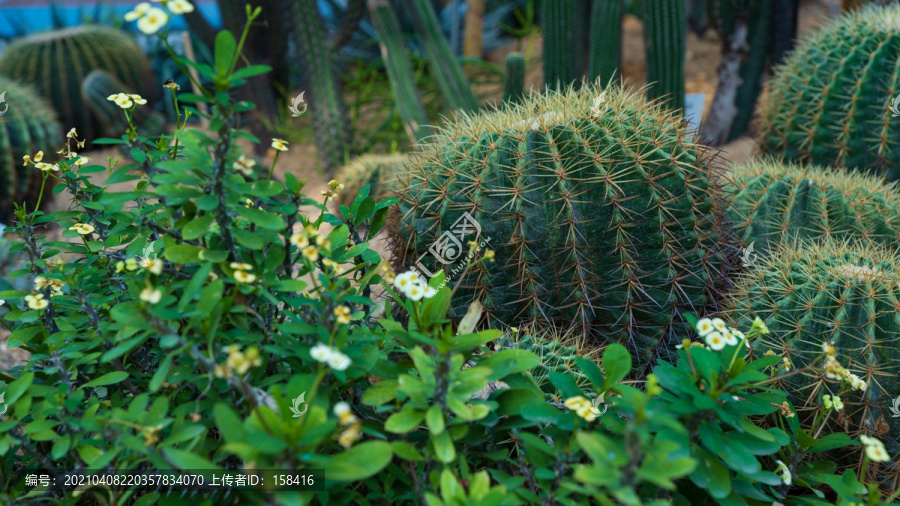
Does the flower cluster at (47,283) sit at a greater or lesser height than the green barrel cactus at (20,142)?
greater

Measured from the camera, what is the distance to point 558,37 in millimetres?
2939

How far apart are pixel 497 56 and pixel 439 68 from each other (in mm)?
2148

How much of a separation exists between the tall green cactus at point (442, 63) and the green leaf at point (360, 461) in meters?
2.51

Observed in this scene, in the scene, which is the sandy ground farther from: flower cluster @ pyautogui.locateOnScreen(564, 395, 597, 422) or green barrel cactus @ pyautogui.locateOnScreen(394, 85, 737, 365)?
flower cluster @ pyautogui.locateOnScreen(564, 395, 597, 422)

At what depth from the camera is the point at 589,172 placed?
4.69 feet

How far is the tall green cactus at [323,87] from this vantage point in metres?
3.20

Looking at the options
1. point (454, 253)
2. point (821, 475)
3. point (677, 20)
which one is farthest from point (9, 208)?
point (821, 475)

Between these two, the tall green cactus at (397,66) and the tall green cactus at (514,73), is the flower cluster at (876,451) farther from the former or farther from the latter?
the tall green cactus at (397,66)

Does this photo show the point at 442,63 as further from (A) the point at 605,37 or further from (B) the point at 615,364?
(B) the point at 615,364

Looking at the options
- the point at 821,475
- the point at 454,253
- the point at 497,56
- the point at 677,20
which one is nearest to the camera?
the point at 821,475

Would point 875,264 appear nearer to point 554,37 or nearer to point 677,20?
point 677,20

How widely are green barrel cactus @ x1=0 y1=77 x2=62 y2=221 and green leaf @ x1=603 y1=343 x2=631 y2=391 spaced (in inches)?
117

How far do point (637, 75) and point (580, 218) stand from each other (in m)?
3.19

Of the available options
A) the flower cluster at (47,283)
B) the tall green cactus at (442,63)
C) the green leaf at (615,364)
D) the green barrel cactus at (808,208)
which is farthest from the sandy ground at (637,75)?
the green leaf at (615,364)
